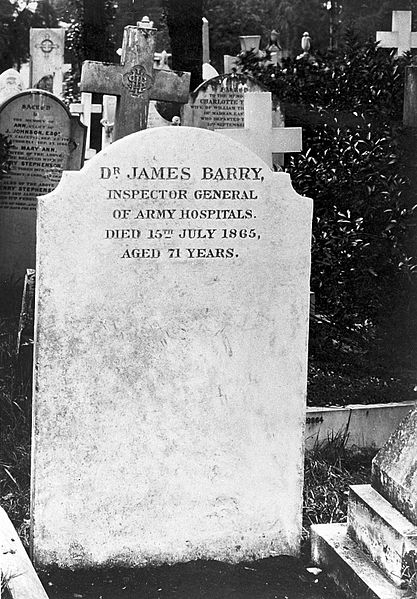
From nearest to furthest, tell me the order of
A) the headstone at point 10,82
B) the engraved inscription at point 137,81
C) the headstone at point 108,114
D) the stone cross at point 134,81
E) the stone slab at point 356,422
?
the stone slab at point 356,422 < the stone cross at point 134,81 < the engraved inscription at point 137,81 < the headstone at point 108,114 < the headstone at point 10,82

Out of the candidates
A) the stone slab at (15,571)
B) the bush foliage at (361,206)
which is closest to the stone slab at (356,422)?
the bush foliage at (361,206)

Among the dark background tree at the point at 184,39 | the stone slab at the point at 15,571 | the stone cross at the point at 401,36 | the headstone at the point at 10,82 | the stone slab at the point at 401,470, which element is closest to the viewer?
the stone slab at the point at 15,571

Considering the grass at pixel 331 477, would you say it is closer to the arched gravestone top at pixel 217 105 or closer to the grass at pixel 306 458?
the grass at pixel 306 458

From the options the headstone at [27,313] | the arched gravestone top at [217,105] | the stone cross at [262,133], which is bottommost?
the headstone at [27,313]

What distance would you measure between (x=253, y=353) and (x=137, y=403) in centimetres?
46

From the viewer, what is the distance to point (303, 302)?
3.84m

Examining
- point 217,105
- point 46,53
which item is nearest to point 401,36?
point 217,105

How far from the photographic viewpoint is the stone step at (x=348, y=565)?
331 cm

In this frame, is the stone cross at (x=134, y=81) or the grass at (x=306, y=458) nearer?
the grass at (x=306, y=458)

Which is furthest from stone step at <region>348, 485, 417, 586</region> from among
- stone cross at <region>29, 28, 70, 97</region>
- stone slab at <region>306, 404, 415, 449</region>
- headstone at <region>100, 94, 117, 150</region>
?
stone cross at <region>29, 28, 70, 97</region>

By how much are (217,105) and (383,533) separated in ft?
20.2

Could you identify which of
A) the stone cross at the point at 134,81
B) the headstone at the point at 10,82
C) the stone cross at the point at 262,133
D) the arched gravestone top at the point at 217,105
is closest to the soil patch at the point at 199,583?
the stone cross at the point at 262,133

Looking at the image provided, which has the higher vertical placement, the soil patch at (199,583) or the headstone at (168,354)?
the headstone at (168,354)

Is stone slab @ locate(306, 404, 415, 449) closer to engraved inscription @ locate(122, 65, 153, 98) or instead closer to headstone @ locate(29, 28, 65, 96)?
engraved inscription @ locate(122, 65, 153, 98)
